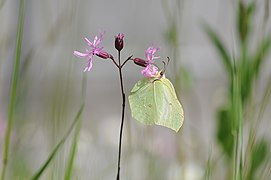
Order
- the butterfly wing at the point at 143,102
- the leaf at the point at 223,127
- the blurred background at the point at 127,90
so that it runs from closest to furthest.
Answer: the butterfly wing at the point at 143,102
the blurred background at the point at 127,90
the leaf at the point at 223,127

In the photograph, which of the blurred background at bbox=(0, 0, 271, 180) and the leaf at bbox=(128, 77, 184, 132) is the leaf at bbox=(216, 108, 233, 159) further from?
the leaf at bbox=(128, 77, 184, 132)

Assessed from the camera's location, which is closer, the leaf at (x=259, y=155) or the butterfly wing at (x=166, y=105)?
the butterfly wing at (x=166, y=105)

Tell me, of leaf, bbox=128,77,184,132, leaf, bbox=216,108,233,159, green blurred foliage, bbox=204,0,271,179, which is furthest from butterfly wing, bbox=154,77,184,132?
leaf, bbox=216,108,233,159

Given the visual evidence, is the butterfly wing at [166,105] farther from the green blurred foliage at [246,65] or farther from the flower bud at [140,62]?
the green blurred foliage at [246,65]

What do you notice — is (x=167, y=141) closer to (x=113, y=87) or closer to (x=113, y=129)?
(x=113, y=129)

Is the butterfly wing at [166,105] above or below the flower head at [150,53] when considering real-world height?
below

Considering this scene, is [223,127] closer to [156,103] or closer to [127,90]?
[156,103]

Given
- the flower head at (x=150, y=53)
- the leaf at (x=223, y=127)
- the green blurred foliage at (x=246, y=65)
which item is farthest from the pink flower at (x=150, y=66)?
the leaf at (x=223, y=127)

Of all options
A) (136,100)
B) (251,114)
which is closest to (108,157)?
(251,114)
